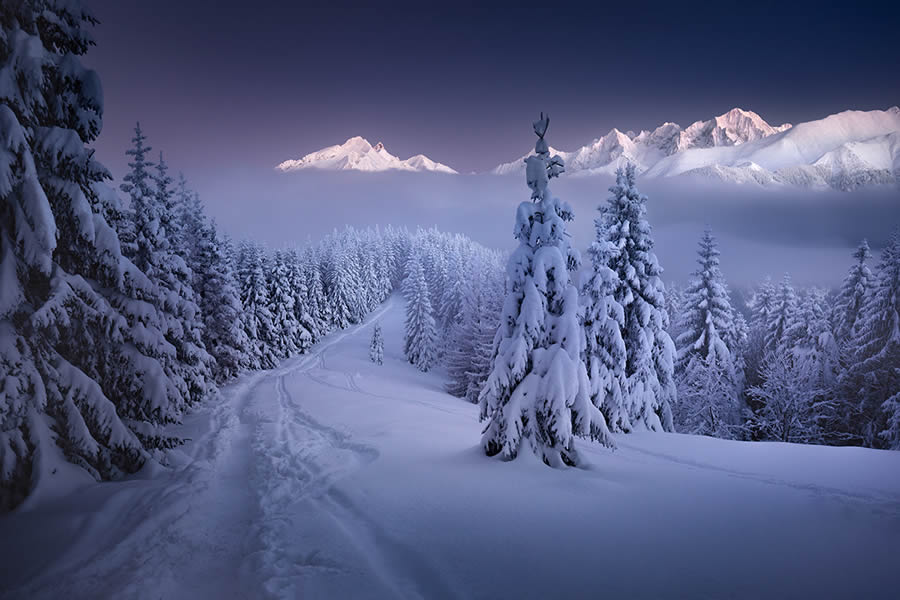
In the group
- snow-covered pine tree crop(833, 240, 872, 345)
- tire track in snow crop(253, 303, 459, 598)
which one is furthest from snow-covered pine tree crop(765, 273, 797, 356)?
tire track in snow crop(253, 303, 459, 598)

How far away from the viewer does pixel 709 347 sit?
24.8m

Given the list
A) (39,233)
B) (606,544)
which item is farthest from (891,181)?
(39,233)

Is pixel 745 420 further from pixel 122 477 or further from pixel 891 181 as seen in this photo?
pixel 122 477

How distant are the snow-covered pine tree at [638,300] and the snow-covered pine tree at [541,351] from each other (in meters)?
9.60

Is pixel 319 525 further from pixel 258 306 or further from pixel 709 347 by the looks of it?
pixel 258 306

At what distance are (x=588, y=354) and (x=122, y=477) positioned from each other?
1770cm

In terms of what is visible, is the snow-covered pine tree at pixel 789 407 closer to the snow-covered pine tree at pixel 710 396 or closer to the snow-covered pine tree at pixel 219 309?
the snow-covered pine tree at pixel 710 396

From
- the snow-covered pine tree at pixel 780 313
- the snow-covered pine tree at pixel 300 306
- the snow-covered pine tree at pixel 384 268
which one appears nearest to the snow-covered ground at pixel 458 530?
the snow-covered pine tree at pixel 780 313

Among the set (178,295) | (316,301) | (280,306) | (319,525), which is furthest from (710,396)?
(316,301)

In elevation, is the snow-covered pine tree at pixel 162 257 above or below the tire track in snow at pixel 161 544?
above

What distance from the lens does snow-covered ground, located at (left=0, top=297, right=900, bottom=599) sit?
5211 millimetres

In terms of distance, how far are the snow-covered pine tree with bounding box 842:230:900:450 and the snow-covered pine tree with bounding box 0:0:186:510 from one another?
113 feet

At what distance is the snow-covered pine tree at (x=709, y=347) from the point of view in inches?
975

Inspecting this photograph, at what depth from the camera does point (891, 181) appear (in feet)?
55.7
